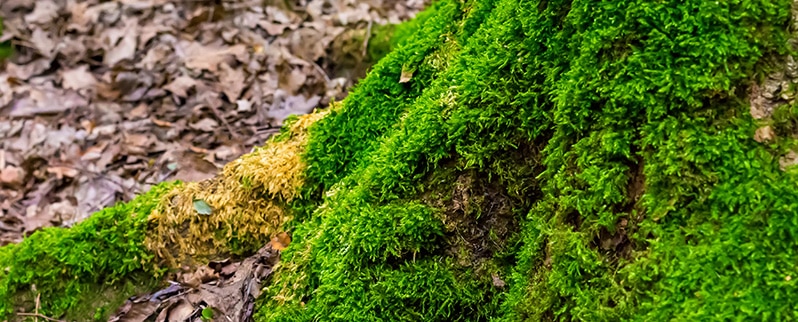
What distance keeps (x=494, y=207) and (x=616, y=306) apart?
2.08 feet

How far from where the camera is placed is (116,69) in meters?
6.38

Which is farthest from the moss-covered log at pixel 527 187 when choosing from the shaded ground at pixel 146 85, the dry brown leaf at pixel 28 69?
the dry brown leaf at pixel 28 69

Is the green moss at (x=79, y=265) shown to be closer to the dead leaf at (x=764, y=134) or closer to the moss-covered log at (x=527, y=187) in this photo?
the moss-covered log at (x=527, y=187)

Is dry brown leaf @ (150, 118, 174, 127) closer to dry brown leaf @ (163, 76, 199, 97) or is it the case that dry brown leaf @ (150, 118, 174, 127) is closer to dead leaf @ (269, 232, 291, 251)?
dry brown leaf @ (163, 76, 199, 97)

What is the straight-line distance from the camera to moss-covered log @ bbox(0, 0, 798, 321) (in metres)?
1.64

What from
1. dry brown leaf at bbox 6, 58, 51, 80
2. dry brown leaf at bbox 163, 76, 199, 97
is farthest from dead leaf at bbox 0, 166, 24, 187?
dry brown leaf at bbox 6, 58, 51, 80

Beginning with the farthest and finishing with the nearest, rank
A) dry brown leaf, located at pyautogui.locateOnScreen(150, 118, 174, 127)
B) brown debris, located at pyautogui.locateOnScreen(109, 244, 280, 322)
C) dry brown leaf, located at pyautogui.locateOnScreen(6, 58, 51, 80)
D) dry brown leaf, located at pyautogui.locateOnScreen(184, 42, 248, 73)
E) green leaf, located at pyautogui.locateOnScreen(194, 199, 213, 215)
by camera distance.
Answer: dry brown leaf, located at pyautogui.locateOnScreen(6, 58, 51, 80)
dry brown leaf, located at pyautogui.locateOnScreen(184, 42, 248, 73)
dry brown leaf, located at pyautogui.locateOnScreen(150, 118, 174, 127)
green leaf, located at pyautogui.locateOnScreen(194, 199, 213, 215)
brown debris, located at pyautogui.locateOnScreen(109, 244, 280, 322)

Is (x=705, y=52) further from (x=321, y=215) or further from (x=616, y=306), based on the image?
(x=321, y=215)

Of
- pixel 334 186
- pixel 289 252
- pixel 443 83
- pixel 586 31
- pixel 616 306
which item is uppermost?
pixel 586 31

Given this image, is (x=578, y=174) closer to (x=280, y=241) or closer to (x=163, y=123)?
(x=280, y=241)

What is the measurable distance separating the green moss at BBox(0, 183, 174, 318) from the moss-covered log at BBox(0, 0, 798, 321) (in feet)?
0.04

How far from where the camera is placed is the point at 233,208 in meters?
3.10

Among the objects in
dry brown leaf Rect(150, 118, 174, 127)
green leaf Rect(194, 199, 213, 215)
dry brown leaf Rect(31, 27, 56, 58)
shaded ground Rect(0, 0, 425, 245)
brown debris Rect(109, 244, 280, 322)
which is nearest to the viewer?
brown debris Rect(109, 244, 280, 322)

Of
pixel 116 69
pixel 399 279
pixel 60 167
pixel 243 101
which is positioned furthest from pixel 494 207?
pixel 116 69
